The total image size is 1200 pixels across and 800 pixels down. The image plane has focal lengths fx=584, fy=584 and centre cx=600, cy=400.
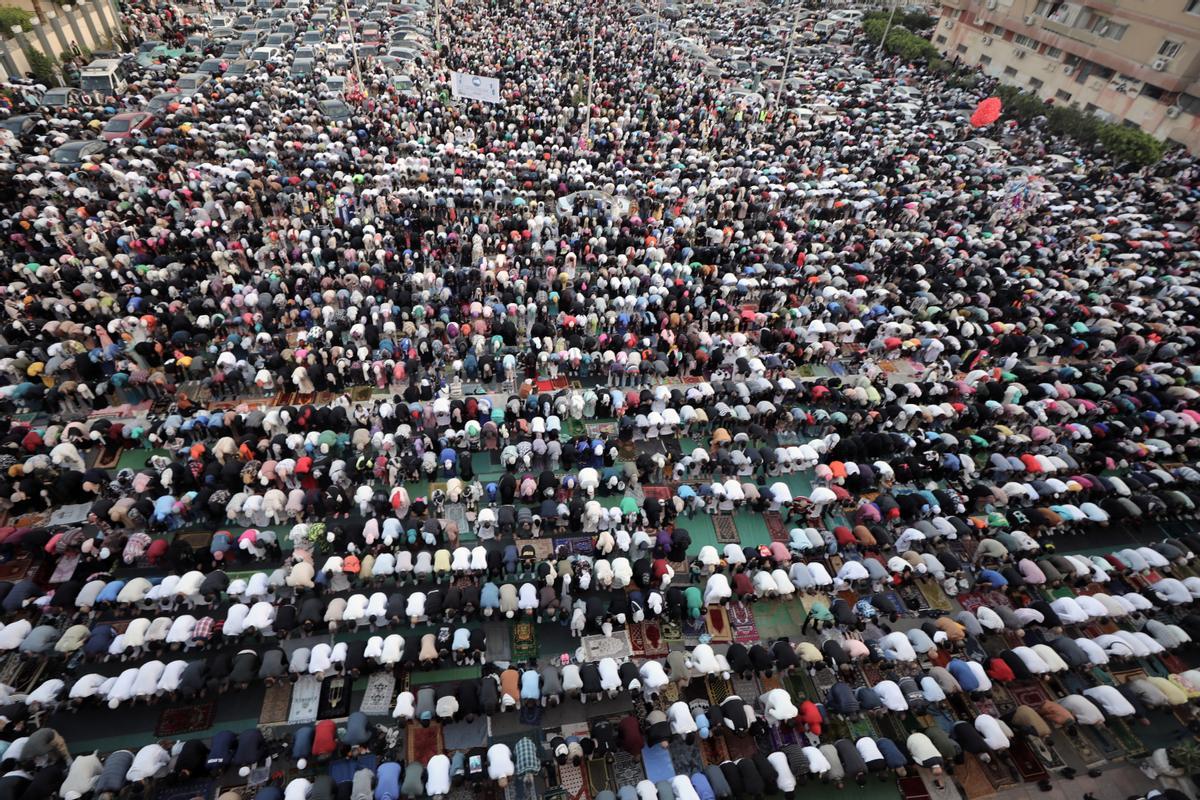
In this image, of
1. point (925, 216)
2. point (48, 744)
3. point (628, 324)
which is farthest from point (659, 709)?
point (925, 216)

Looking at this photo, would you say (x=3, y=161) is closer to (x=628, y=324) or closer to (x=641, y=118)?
(x=628, y=324)

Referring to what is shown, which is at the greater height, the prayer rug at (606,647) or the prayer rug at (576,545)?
the prayer rug at (576,545)

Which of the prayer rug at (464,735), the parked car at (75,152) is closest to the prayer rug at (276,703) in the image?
the prayer rug at (464,735)

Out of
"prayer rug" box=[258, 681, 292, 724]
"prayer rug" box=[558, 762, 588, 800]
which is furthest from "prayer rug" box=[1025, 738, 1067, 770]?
"prayer rug" box=[258, 681, 292, 724]

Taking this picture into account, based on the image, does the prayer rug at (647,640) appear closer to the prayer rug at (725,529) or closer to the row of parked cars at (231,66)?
the prayer rug at (725,529)

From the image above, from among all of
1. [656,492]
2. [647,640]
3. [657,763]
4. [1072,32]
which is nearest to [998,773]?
[657,763]
